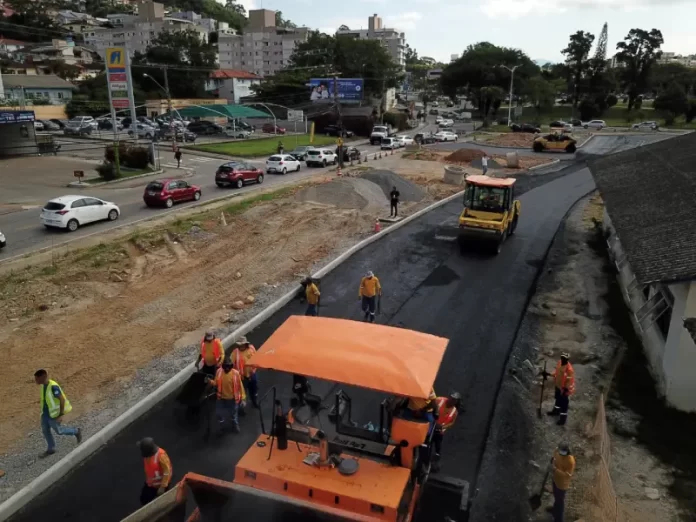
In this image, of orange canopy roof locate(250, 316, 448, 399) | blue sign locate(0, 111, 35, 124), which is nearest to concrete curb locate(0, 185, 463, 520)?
orange canopy roof locate(250, 316, 448, 399)

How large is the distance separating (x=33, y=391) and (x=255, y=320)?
539 cm

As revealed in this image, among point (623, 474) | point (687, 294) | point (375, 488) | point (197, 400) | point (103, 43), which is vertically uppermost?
point (103, 43)

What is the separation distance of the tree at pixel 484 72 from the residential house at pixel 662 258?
3261 inches

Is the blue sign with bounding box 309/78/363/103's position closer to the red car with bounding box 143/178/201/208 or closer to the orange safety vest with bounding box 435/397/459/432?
the red car with bounding box 143/178/201/208

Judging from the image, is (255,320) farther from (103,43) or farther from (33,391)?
(103,43)

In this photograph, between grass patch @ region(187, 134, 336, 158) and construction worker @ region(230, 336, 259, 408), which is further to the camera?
grass patch @ region(187, 134, 336, 158)

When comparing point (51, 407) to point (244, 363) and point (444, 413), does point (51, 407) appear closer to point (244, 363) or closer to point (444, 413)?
point (244, 363)

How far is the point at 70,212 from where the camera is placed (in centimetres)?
2406

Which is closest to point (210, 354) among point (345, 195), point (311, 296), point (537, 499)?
point (311, 296)

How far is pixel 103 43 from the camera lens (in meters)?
142

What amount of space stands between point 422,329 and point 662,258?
592 cm

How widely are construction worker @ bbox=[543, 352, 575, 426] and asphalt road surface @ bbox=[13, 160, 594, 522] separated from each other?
134cm

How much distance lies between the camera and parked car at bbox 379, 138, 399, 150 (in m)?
59.6

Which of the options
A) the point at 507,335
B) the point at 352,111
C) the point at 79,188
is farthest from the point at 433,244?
the point at 352,111
